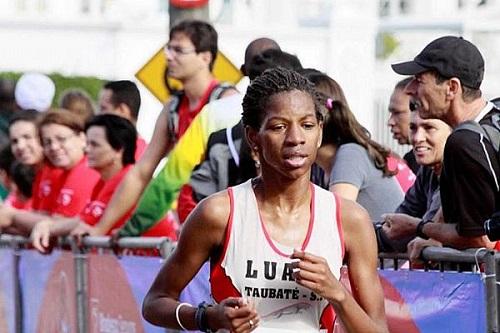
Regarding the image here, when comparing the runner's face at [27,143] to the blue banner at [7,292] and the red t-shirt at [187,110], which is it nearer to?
the blue banner at [7,292]

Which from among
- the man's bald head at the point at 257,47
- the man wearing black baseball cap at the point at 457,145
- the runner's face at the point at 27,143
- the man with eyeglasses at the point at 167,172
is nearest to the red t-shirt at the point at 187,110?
the man with eyeglasses at the point at 167,172

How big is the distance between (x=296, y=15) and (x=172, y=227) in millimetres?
26647

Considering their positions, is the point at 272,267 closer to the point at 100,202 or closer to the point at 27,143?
the point at 100,202

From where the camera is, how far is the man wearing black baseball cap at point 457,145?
6.47m

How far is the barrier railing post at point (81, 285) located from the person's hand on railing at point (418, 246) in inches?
135

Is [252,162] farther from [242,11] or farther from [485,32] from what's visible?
[242,11]

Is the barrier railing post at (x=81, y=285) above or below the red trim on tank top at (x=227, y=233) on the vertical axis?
below

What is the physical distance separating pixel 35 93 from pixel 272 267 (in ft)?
33.6

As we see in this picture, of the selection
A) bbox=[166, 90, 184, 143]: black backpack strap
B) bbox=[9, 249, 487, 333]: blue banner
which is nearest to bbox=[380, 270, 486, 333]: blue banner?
bbox=[9, 249, 487, 333]: blue banner

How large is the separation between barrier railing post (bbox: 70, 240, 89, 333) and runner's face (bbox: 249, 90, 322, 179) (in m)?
4.64

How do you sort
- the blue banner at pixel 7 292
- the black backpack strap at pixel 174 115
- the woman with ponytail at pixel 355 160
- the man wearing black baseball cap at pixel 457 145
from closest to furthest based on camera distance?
the man wearing black baseball cap at pixel 457 145 → the woman with ponytail at pixel 355 160 → the black backpack strap at pixel 174 115 → the blue banner at pixel 7 292

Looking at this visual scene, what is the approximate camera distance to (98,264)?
977 cm

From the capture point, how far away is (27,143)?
12695 millimetres

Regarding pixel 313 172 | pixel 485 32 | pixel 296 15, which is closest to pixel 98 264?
pixel 313 172
